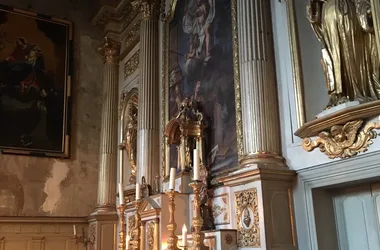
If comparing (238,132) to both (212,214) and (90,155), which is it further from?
(90,155)

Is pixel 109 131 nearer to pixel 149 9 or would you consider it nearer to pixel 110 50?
pixel 110 50

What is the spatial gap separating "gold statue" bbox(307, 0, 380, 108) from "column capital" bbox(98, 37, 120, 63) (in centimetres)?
658

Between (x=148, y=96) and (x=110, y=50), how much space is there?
8.50 feet

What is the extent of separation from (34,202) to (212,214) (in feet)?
16.5

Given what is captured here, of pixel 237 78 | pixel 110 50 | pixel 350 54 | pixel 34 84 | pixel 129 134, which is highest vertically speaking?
pixel 110 50

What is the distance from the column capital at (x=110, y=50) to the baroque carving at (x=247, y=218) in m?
6.19

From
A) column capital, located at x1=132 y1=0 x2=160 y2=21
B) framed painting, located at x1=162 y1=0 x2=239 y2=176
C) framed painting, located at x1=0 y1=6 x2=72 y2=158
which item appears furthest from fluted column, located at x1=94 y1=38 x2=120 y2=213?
framed painting, located at x1=162 y1=0 x2=239 y2=176

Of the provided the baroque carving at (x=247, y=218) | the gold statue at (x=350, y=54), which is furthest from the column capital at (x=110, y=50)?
the gold statue at (x=350, y=54)

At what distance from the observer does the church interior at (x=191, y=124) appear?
15.7ft

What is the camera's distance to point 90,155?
10.5 metres

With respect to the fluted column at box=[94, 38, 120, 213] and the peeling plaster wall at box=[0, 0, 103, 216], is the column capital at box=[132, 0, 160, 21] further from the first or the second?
the peeling plaster wall at box=[0, 0, 103, 216]

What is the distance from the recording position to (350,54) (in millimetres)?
4711

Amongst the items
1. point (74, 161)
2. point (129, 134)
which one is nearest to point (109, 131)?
point (129, 134)

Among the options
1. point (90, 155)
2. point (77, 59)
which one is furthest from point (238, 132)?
point (77, 59)
